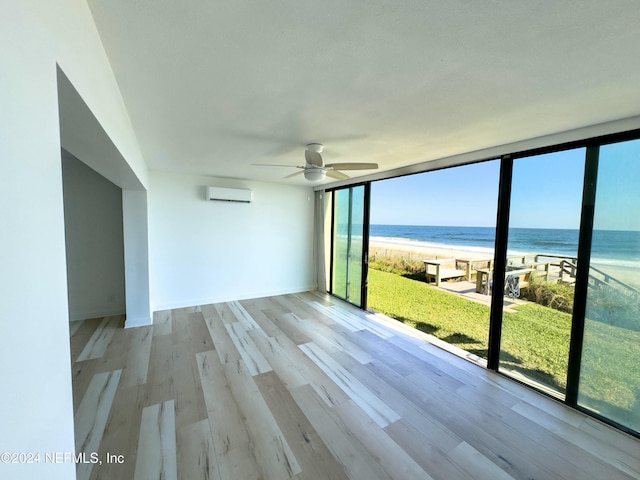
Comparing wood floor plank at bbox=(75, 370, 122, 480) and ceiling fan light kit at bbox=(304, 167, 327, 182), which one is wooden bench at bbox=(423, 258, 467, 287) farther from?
wood floor plank at bbox=(75, 370, 122, 480)

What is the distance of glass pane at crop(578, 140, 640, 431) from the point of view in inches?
75.3

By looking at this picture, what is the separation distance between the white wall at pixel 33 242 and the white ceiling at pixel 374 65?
0.49 metres

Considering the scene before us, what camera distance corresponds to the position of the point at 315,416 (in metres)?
2.02

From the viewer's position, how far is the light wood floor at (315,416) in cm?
162

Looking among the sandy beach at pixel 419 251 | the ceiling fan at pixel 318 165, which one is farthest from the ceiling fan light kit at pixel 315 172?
the sandy beach at pixel 419 251

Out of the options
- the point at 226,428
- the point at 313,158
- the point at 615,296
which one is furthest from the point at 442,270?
the point at 226,428

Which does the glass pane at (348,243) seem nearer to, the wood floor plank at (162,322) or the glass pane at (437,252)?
the glass pane at (437,252)

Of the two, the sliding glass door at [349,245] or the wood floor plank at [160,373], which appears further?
the sliding glass door at [349,245]

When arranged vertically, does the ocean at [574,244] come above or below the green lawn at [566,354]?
above

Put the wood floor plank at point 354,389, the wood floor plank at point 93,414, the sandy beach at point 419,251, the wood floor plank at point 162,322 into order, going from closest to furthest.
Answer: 1. the wood floor plank at point 93,414
2. the wood floor plank at point 354,389
3. the wood floor plank at point 162,322
4. the sandy beach at point 419,251

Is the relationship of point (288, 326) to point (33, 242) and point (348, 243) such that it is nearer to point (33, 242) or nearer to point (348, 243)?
point (348, 243)

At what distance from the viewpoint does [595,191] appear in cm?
207

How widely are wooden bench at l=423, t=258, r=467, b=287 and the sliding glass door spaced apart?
12.0ft

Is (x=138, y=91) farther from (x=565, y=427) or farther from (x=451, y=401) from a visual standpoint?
(x=565, y=427)
